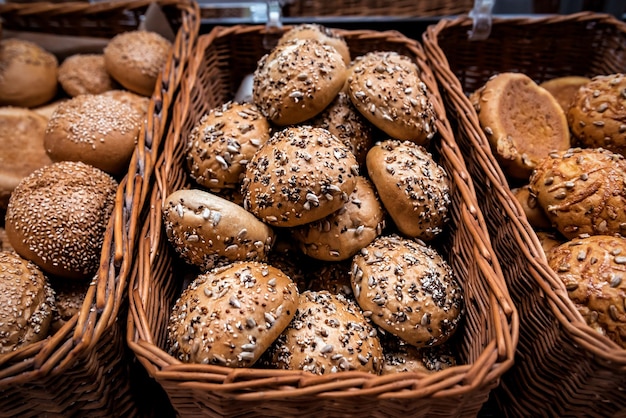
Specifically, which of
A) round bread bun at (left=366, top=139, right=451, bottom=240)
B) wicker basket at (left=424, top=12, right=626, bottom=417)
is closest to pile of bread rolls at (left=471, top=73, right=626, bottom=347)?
wicker basket at (left=424, top=12, right=626, bottom=417)

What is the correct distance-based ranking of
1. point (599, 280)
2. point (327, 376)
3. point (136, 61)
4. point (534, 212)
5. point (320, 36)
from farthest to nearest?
point (136, 61), point (320, 36), point (534, 212), point (599, 280), point (327, 376)

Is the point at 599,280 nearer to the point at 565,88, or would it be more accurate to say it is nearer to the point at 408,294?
the point at 408,294

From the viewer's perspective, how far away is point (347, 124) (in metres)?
1.71

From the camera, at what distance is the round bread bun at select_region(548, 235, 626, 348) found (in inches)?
51.9

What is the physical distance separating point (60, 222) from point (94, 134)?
394 mm

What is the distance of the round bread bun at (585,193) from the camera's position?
5.15ft

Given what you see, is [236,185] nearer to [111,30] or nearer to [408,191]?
[408,191]

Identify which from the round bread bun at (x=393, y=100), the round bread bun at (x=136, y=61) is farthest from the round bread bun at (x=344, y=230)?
the round bread bun at (x=136, y=61)

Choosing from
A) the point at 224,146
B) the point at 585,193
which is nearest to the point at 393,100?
the point at 224,146

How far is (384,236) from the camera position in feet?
5.28

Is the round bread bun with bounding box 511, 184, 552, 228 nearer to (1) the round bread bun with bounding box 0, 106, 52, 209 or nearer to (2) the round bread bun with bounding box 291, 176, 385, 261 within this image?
(2) the round bread bun with bounding box 291, 176, 385, 261

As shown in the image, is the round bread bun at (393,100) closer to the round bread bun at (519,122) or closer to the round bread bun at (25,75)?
the round bread bun at (519,122)

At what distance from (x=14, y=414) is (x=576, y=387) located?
1.42 metres

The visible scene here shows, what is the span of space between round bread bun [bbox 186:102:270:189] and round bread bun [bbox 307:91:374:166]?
0.69 feet
